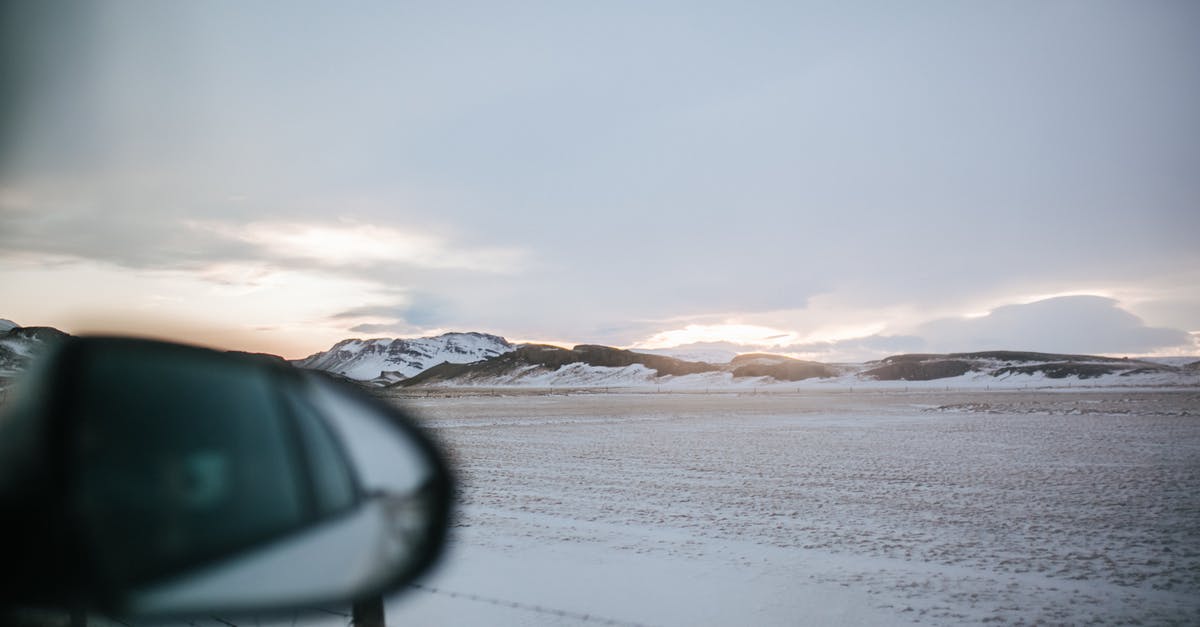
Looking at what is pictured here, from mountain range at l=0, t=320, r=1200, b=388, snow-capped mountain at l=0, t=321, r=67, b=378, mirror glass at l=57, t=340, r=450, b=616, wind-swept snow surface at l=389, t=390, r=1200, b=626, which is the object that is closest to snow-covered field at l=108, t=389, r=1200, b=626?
wind-swept snow surface at l=389, t=390, r=1200, b=626

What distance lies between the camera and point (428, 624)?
5.13 meters

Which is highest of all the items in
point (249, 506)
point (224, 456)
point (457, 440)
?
point (224, 456)

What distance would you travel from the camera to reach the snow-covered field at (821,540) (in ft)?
18.2

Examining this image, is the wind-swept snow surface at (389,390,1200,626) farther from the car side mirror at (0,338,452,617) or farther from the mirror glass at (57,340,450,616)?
the car side mirror at (0,338,452,617)

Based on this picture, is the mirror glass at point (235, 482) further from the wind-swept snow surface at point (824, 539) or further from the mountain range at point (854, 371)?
the mountain range at point (854, 371)

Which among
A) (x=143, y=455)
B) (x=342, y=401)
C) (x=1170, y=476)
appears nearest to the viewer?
(x=143, y=455)

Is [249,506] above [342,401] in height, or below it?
below

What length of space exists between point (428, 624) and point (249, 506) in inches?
152

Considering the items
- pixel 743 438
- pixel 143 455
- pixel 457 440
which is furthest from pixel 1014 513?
pixel 457 440

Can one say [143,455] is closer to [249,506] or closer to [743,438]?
[249,506]

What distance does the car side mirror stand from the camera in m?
1.38

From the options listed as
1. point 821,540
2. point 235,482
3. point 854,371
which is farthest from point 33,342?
point 854,371

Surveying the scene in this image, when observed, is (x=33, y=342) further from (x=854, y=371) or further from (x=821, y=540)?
(x=854, y=371)

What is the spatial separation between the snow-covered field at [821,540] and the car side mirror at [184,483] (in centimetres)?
298
